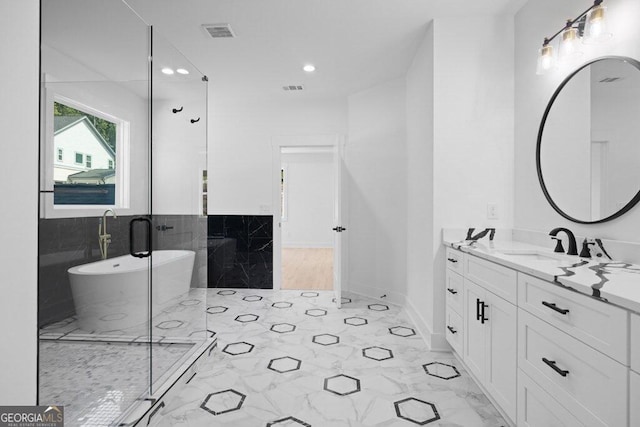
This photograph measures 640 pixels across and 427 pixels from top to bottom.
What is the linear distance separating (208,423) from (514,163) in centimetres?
261

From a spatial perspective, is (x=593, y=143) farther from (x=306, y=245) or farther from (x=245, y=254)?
(x=306, y=245)

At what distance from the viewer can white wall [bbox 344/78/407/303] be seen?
3934 millimetres

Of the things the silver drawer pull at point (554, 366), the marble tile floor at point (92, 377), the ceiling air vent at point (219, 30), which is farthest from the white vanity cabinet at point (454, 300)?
the ceiling air vent at point (219, 30)

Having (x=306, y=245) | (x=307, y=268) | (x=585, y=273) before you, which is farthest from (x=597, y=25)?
(x=306, y=245)

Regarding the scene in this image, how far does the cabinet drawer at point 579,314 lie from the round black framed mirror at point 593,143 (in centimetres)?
70

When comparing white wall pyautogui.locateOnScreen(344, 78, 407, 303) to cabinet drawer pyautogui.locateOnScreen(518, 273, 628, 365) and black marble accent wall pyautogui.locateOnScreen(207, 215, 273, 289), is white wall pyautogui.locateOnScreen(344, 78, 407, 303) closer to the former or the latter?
black marble accent wall pyautogui.locateOnScreen(207, 215, 273, 289)

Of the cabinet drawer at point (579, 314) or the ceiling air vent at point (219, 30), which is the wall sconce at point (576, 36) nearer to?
the cabinet drawer at point (579, 314)

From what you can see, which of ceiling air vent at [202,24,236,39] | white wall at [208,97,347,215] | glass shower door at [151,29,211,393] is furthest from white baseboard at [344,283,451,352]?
ceiling air vent at [202,24,236,39]

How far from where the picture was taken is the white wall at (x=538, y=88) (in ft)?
5.50

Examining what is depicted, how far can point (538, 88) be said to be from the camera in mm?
2316

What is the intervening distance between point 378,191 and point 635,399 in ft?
10.9

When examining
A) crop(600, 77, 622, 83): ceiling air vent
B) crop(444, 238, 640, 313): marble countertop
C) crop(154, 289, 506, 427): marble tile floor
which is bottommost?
crop(154, 289, 506, 427): marble tile floor

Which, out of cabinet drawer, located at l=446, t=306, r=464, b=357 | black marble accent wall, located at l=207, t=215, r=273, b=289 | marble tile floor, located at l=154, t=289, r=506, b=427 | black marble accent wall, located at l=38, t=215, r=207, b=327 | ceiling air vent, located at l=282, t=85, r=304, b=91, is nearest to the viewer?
black marble accent wall, located at l=38, t=215, r=207, b=327

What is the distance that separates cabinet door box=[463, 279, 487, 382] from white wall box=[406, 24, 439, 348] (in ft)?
1.76
